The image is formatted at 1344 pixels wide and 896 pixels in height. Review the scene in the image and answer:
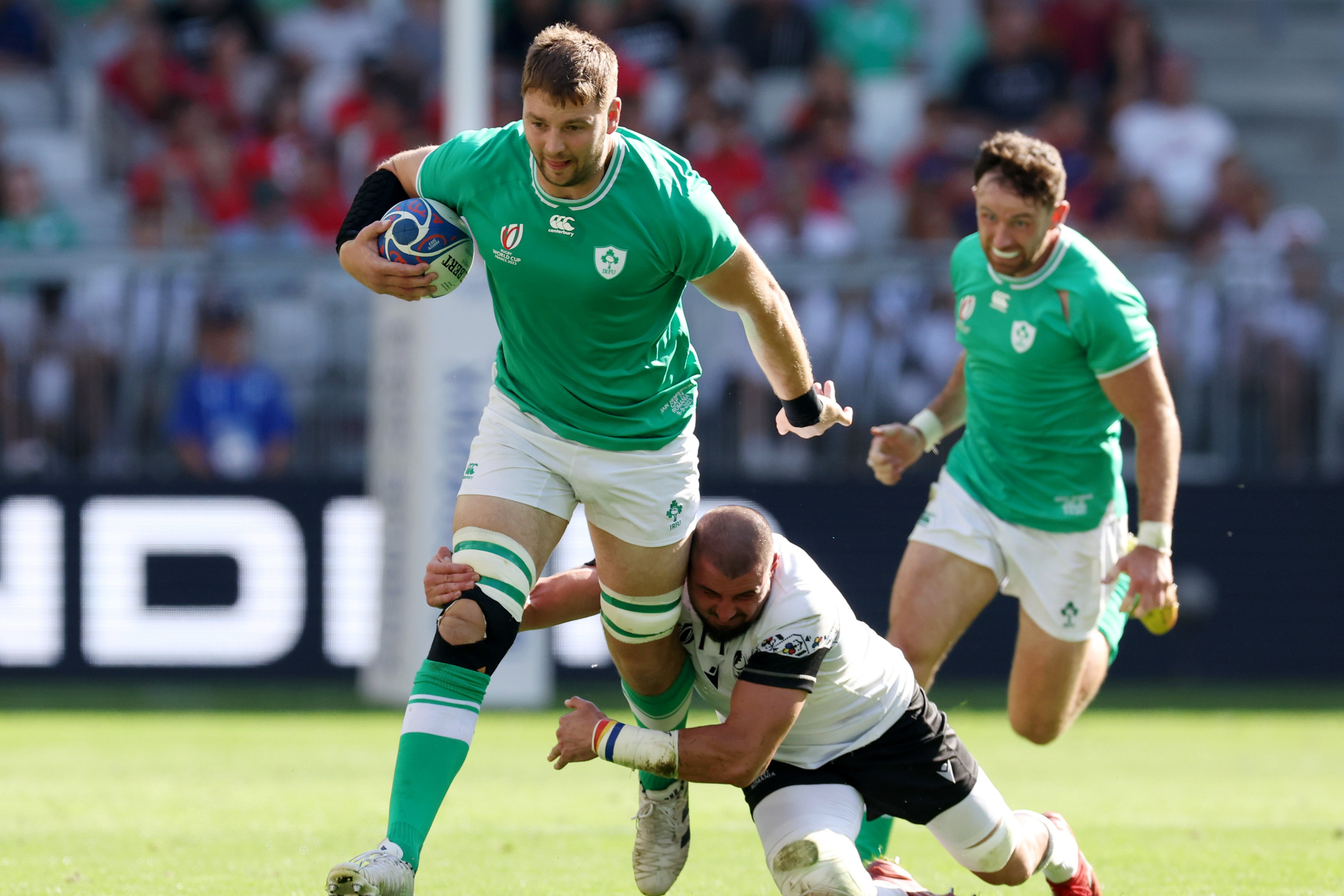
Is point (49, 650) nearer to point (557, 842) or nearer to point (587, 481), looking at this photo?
point (557, 842)

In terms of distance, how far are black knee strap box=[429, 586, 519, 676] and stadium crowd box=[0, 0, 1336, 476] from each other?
761cm

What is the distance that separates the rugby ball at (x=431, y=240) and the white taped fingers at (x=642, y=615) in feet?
3.51

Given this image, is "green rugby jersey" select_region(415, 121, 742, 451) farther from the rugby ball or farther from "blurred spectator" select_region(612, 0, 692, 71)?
"blurred spectator" select_region(612, 0, 692, 71)

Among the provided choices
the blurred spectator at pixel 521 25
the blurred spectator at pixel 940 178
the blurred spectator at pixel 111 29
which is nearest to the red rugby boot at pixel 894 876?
the blurred spectator at pixel 940 178

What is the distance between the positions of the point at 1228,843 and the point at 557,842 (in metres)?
2.66

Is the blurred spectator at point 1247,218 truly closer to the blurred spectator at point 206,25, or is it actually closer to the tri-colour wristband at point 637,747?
the blurred spectator at point 206,25

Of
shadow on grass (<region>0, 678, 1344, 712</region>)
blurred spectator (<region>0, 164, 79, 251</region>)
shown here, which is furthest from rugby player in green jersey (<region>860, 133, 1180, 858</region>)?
blurred spectator (<region>0, 164, 79, 251</region>)

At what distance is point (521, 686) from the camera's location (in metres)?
11.7

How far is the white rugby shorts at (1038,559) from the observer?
6.69 m

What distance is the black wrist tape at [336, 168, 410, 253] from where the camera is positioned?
519 cm

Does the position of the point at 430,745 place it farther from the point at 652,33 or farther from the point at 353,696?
the point at 652,33

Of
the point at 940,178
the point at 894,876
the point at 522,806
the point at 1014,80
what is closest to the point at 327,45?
the point at 940,178

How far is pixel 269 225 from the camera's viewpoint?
14492 millimetres

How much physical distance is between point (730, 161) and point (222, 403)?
4887 mm
